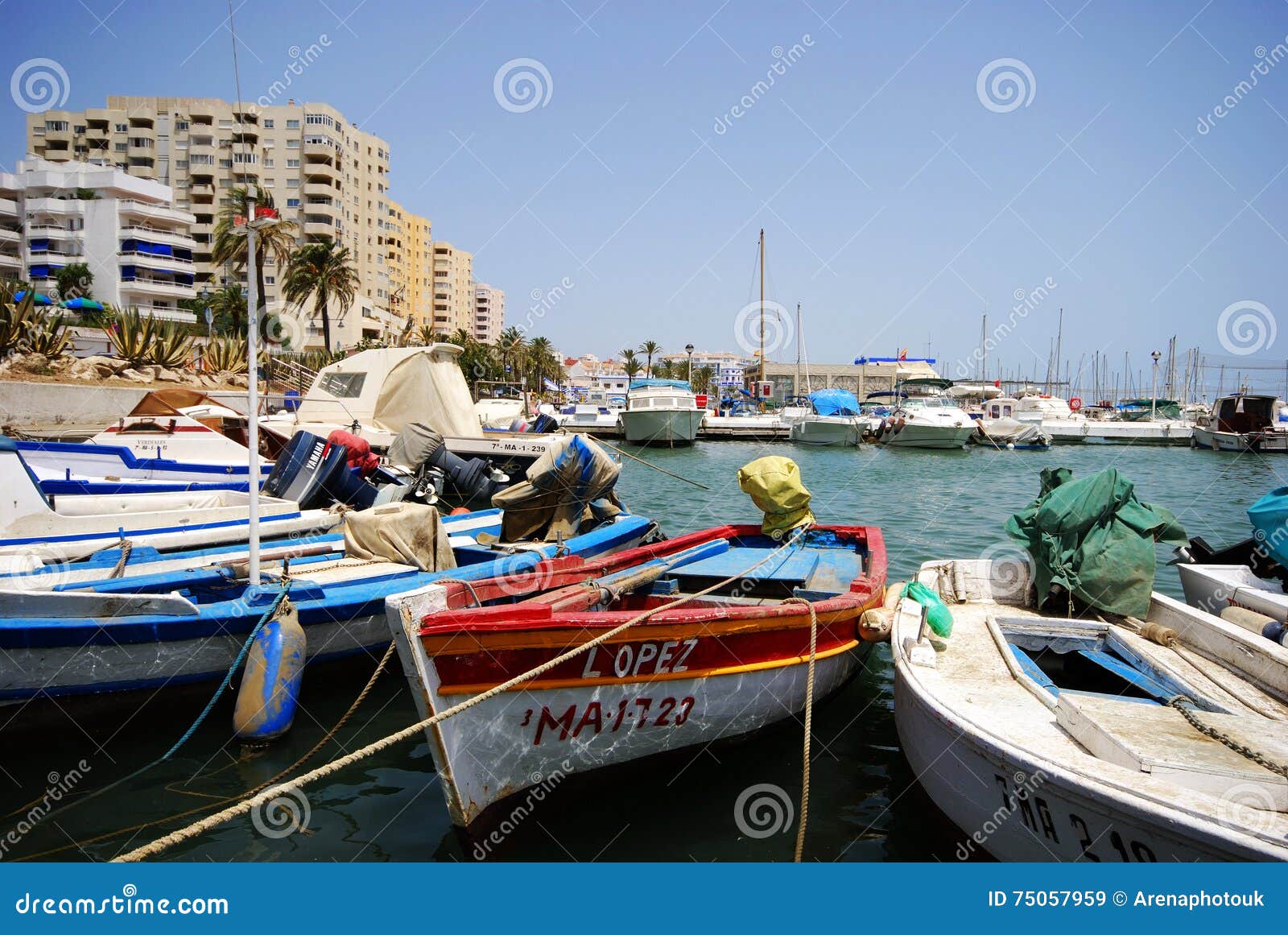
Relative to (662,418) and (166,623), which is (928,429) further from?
(166,623)

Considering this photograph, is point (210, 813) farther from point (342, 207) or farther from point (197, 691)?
point (342, 207)

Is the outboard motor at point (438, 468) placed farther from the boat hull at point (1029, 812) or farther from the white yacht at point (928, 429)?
the white yacht at point (928, 429)

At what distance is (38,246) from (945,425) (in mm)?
69490

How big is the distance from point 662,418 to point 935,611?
135 ft

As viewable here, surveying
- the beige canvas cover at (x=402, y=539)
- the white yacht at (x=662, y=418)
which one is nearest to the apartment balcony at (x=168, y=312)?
the white yacht at (x=662, y=418)

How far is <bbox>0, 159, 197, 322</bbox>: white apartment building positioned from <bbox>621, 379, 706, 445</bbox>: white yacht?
40.1 m

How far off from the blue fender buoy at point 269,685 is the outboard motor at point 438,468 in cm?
908

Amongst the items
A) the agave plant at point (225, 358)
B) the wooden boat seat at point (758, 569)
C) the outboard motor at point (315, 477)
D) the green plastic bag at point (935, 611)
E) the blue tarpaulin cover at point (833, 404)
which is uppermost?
the agave plant at point (225, 358)

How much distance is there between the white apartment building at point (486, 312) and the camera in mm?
153212

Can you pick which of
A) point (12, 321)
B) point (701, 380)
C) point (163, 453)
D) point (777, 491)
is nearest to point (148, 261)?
point (12, 321)

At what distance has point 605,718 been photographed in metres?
5.98

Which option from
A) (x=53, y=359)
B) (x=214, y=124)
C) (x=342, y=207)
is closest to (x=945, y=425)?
(x=53, y=359)

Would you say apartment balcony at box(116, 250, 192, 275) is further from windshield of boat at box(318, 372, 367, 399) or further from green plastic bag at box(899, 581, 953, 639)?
green plastic bag at box(899, 581, 953, 639)

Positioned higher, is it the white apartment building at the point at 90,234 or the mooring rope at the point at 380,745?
the white apartment building at the point at 90,234
